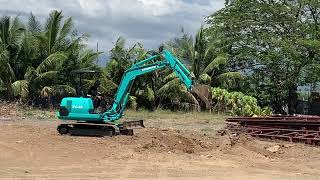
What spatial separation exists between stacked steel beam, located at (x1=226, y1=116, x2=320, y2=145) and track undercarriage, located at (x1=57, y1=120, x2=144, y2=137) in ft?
14.2

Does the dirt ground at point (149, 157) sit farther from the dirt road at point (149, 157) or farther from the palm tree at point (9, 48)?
the palm tree at point (9, 48)

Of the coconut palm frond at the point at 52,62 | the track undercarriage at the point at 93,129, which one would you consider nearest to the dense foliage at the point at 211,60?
the coconut palm frond at the point at 52,62

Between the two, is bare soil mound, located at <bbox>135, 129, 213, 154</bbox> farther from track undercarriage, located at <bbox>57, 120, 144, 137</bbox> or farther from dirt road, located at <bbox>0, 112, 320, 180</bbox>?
track undercarriage, located at <bbox>57, 120, 144, 137</bbox>

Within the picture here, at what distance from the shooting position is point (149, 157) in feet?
44.8

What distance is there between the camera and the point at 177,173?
1162 centimetres

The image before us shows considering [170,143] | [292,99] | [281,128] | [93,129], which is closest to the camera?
[170,143]

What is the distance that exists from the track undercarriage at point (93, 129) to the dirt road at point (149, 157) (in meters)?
0.38

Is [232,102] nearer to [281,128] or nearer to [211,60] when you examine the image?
[211,60]

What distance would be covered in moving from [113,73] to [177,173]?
20.7m

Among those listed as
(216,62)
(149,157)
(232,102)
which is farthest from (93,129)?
(216,62)

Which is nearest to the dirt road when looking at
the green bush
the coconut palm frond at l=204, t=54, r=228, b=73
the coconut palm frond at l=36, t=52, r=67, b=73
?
the coconut palm frond at l=36, t=52, r=67, b=73

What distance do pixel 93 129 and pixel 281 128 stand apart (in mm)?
6669

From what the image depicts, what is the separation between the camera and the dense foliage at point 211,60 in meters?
29.7

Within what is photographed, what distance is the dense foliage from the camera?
97.5ft
